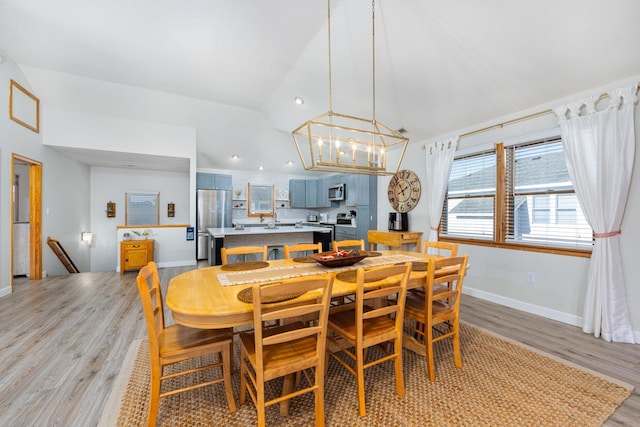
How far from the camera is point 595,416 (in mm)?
1557

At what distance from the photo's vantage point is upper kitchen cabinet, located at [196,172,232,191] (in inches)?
262

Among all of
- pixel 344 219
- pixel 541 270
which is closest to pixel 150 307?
pixel 541 270

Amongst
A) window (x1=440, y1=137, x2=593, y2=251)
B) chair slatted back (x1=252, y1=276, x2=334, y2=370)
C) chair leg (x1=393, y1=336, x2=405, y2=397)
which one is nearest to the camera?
chair slatted back (x1=252, y1=276, x2=334, y2=370)

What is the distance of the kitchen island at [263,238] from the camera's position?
13.9 feet

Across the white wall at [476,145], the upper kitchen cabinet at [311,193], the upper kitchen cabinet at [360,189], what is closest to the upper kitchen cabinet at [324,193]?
the upper kitchen cabinet at [311,193]

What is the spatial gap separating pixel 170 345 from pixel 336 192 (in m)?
5.41

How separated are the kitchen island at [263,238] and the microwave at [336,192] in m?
1.64

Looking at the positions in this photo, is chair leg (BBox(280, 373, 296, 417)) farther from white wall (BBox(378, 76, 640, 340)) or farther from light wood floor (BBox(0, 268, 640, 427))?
white wall (BBox(378, 76, 640, 340))

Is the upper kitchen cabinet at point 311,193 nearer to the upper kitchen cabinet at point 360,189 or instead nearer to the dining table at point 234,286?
the upper kitchen cabinet at point 360,189

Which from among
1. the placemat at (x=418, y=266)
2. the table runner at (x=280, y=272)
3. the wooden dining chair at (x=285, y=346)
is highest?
the placemat at (x=418, y=266)

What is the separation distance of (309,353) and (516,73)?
3.28 metres

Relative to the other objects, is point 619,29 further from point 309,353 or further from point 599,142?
point 309,353

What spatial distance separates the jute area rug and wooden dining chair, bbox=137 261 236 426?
182mm

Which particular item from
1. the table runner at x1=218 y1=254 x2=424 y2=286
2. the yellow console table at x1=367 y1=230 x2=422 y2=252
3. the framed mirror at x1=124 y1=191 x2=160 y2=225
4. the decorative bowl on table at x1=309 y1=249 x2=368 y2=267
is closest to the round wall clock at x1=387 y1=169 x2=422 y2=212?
the yellow console table at x1=367 y1=230 x2=422 y2=252
